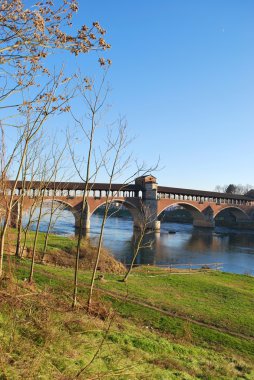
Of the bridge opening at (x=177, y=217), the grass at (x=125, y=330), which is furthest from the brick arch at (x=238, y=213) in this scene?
the grass at (x=125, y=330)

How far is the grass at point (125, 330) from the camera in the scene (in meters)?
6.11

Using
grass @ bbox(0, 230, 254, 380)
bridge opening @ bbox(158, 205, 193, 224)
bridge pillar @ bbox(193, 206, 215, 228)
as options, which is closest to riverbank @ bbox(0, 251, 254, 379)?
grass @ bbox(0, 230, 254, 380)

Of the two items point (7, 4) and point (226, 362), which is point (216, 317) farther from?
point (7, 4)

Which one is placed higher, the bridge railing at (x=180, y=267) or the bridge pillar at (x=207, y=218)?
the bridge pillar at (x=207, y=218)

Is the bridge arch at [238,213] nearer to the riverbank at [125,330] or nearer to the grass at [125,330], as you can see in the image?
the grass at [125,330]

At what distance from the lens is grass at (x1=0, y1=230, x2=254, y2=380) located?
611cm

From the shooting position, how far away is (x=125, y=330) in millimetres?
10484

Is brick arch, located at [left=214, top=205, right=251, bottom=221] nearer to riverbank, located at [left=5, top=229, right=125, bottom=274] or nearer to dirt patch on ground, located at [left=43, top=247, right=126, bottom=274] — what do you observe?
riverbank, located at [left=5, top=229, right=125, bottom=274]

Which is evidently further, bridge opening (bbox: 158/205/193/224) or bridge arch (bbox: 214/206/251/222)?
bridge opening (bbox: 158/205/193/224)

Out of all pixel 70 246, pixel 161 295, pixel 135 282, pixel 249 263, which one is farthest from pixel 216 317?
pixel 249 263

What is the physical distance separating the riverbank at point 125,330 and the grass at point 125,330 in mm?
18

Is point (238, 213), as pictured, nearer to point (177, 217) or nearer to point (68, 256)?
point (177, 217)

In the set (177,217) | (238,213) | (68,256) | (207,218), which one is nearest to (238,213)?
(238,213)

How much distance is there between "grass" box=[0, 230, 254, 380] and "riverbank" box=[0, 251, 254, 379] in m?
0.02
